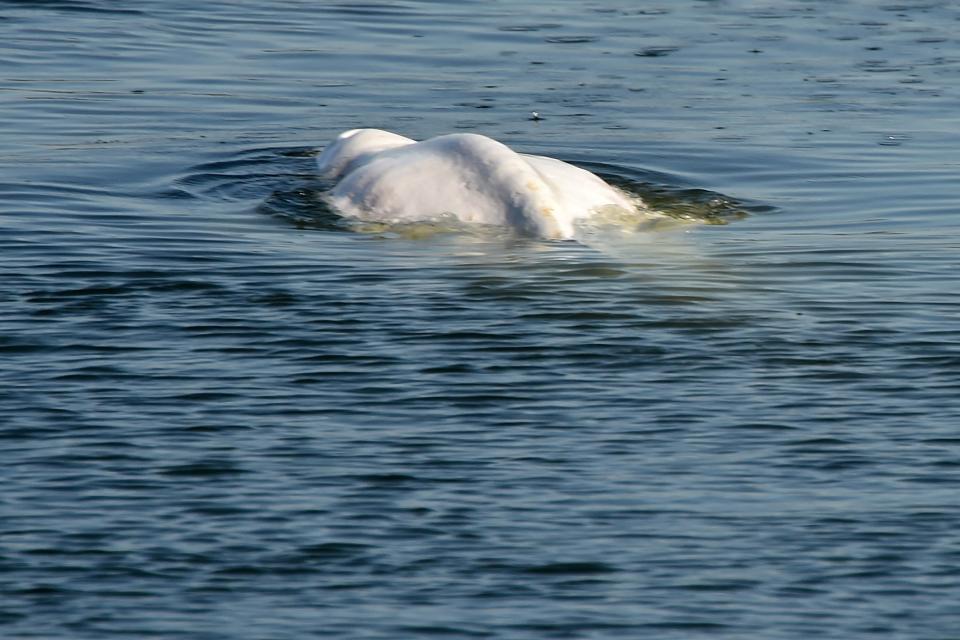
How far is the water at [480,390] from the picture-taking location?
336 inches

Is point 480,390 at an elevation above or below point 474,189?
below

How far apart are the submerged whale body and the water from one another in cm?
38

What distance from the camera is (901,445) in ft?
34.1

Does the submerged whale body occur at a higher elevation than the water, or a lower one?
higher

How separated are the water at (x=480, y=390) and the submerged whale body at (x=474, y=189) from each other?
384mm

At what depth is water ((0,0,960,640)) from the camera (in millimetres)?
8523

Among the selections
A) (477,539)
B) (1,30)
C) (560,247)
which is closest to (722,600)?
(477,539)

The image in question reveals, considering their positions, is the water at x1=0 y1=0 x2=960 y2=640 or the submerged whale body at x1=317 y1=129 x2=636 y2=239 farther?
the submerged whale body at x1=317 y1=129 x2=636 y2=239

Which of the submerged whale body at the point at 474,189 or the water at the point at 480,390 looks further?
the submerged whale body at the point at 474,189

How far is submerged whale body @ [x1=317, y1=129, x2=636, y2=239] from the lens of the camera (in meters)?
15.5

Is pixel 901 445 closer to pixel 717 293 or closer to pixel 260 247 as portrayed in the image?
pixel 717 293

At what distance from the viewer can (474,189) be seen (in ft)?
51.7

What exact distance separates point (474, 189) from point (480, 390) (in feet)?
15.4

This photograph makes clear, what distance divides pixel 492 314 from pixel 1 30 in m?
15.9
